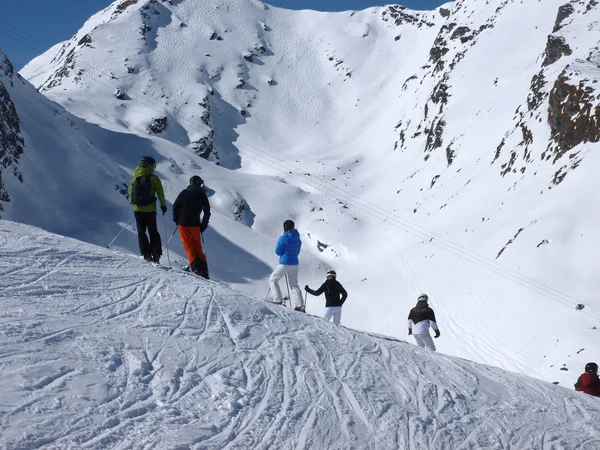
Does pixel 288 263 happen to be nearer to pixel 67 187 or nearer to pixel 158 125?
pixel 67 187

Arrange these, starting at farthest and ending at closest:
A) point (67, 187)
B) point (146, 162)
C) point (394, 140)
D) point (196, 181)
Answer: point (394, 140)
point (67, 187)
point (196, 181)
point (146, 162)

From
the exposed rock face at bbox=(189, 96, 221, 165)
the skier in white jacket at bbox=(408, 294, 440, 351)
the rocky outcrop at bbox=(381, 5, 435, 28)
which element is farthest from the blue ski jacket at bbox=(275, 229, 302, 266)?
the rocky outcrop at bbox=(381, 5, 435, 28)

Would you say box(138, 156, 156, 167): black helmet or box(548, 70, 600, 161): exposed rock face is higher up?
box(548, 70, 600, 161): exposed rock face

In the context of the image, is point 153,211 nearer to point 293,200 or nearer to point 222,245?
point 222,245

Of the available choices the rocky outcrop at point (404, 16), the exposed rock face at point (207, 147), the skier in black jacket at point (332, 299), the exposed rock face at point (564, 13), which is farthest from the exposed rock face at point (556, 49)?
the rocky outcrop at point (404, 16)

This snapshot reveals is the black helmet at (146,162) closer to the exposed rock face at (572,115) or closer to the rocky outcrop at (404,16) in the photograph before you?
the exposed rock face at (572,115)

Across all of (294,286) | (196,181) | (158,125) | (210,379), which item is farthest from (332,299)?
(158,125)

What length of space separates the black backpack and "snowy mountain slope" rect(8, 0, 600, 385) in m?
15.0

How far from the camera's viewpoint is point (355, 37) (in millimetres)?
130000

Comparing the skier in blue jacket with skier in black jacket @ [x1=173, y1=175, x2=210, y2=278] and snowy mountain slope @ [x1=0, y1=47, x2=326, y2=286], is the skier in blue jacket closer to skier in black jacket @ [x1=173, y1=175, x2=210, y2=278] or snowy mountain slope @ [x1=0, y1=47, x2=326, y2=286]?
skier in black jacket @ [x1=173, y1=175, x2=210, y2=278]

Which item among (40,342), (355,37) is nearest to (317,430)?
(40,342)

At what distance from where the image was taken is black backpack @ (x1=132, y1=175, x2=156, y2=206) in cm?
1060

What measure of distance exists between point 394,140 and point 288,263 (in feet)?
247

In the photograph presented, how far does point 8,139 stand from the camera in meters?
38.2
